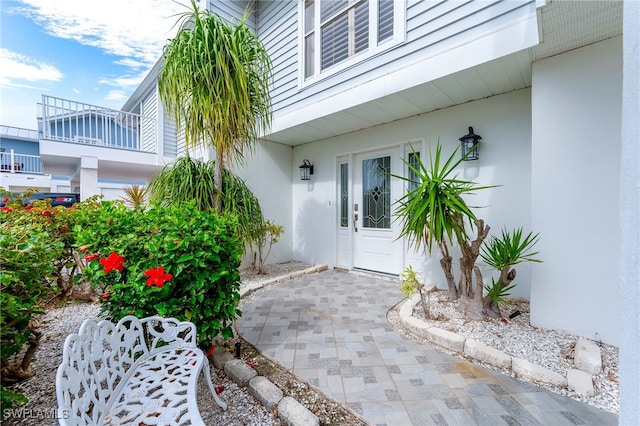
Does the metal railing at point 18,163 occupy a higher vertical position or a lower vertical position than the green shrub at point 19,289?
higher

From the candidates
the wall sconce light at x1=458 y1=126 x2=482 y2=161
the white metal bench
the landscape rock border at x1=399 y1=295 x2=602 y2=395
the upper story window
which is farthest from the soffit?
the white metal bench

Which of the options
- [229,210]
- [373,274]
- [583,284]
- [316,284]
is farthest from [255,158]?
[583,284]

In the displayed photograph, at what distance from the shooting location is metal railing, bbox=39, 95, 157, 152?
18.5 ft

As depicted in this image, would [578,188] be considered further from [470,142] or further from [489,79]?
[489,79]

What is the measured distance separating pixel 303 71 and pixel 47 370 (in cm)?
471

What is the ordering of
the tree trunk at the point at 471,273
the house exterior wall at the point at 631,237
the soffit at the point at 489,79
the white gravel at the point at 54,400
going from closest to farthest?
1. the house exterior wall at the point at 631,237
2. the white gravel at the point at 54,400
3. the soffit at the point at 489,79
4. the tree trunk at the point at 471,273

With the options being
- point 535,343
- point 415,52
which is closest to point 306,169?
point 415,52

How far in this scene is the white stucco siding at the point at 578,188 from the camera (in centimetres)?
221

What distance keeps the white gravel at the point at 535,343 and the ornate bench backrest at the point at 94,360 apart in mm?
2332

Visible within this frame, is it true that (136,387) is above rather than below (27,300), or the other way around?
below

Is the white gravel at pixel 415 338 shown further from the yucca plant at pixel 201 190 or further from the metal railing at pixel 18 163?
the metal railing at pixel 18 163

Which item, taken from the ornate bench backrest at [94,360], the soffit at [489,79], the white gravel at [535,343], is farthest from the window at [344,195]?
the ornate bench backrest at [94,360]

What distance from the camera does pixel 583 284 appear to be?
234cm

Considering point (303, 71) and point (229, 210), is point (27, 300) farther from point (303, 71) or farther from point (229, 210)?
point (303, 71)
